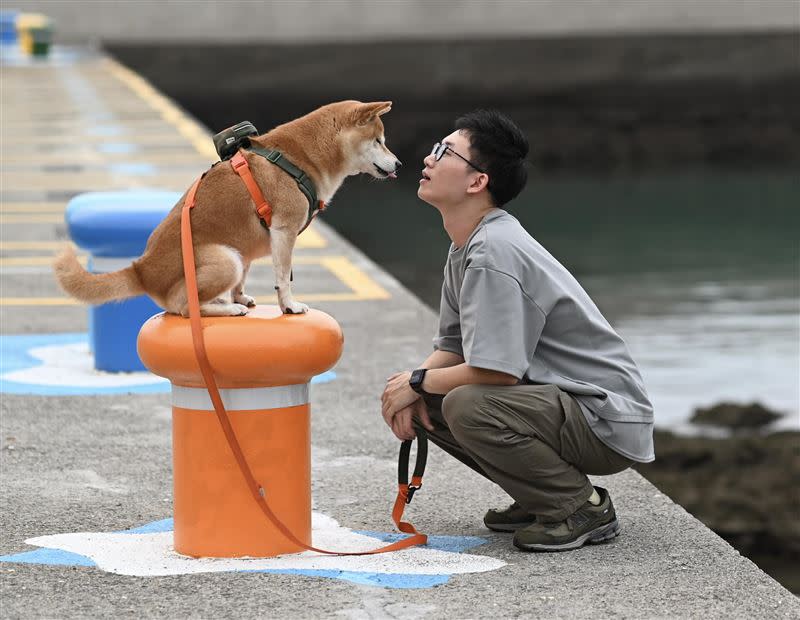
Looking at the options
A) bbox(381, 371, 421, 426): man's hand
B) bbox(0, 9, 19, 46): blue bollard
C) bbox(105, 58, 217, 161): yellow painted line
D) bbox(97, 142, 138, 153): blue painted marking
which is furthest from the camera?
bbox(0, 9, 19, 46): blue bollard

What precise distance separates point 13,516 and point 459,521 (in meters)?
1.63

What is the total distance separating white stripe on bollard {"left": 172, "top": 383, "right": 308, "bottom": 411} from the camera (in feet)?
15.7

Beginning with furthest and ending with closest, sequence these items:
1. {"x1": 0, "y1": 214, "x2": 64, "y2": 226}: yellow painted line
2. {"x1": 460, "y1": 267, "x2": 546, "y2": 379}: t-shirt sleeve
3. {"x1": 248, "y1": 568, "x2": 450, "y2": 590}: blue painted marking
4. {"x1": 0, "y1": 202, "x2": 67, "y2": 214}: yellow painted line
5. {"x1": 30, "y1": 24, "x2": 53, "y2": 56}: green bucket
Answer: {"x1": 30, "y1": 24, "x2": 53, "y2": 56}: green bucket, {"x1": 0, "y1": 202, "x2": 67, "y2": 214}: yellow painted line, {"x1": 0, "y1": 214, "x2": 64, "y2": 226}: yellow painted line, {"x1": 460, "y1": 267, "x2": 546, "y2": 379}: t-shirt sleeve, {"x1": 248, "y1": 568, "x2": 450, "y2": 590}: blue painted marking

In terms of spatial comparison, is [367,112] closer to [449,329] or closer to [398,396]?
[449,329]

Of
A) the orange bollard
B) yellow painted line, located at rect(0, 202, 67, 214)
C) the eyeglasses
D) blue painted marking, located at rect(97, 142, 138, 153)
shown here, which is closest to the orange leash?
the orange bollard

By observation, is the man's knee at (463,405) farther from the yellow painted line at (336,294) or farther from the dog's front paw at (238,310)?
the yellow painted line at (336,294)

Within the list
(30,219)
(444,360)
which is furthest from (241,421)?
(30,219)

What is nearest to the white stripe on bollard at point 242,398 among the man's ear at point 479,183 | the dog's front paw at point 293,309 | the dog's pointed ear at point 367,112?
the dog's front paw at point 293,309

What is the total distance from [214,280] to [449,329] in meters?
0.86

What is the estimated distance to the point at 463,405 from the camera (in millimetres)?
4867

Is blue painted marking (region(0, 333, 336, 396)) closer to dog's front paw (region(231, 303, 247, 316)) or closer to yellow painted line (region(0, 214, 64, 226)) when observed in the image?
dog's front paw (region(231, 303, 247, 316))

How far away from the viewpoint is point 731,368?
16328 mm

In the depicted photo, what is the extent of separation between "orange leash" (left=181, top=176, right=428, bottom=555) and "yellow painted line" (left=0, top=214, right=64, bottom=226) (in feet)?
27.3

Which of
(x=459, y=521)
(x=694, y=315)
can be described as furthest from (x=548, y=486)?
(x=694, y=315)
